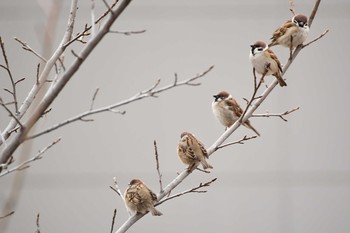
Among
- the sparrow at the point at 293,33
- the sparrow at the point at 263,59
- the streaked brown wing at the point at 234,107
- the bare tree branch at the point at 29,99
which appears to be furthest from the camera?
the streaked brown wing at the point at 234,107

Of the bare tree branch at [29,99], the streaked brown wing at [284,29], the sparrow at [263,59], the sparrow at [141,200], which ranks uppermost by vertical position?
the bare tree branch at [29,99]

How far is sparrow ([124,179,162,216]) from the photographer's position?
289cm

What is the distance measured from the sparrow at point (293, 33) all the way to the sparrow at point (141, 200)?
988 millimetres

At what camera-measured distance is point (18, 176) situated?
0.89 metres

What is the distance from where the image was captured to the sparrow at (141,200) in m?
2.89

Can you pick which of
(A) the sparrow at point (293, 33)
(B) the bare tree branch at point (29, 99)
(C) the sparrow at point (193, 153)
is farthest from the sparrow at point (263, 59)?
(B) the bare tree branch at point (29, 99)

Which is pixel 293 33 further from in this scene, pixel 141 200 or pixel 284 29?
pixel 141 200

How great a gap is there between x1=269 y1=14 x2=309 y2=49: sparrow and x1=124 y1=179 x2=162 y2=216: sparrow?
3.24ft

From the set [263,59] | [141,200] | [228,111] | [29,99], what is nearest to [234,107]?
[228,111]

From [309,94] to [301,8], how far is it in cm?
86

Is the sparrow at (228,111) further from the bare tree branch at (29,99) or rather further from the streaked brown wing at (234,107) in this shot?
the bare tree branch at (29,99)

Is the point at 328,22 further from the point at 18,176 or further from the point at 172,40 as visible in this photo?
the point at 18,176

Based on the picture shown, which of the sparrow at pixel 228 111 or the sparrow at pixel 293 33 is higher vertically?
the sparrow at pixel 293 33

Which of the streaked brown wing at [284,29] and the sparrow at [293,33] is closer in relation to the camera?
the sparrow at [293,33]
